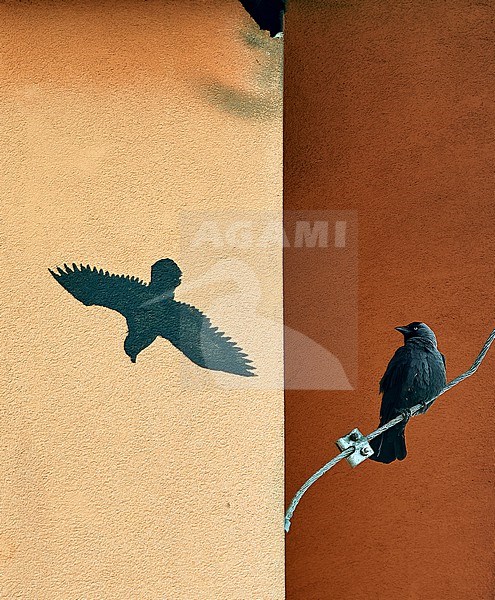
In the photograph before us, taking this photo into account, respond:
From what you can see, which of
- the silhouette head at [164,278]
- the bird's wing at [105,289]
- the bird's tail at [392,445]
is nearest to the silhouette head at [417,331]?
the bird's tail at [392,445]

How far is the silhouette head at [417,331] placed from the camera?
3094 millimetres

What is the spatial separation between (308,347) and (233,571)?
1.02 meters

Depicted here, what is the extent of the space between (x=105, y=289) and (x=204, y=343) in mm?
427

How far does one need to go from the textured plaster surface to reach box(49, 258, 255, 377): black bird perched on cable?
63 cm

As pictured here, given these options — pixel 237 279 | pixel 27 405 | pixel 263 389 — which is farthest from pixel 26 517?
pixel 237 279

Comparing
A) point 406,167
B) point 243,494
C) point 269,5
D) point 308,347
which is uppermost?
point 269,5

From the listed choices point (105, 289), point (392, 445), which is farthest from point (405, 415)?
point (105, 289)

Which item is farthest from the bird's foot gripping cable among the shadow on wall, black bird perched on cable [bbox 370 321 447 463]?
the shadow on wall

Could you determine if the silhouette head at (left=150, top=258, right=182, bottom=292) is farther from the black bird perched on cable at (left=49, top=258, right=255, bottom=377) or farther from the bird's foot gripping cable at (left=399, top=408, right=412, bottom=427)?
the bird's foot gripping cable at (left=399, top=408, right=412, bottom=427)

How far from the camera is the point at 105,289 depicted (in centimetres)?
261

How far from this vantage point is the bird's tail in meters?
3.09

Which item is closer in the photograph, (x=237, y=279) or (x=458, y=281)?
(x=237, y=279)

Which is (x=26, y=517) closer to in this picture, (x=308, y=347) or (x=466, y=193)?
(x=308, y=347)

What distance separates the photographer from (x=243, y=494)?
255 centimetres
